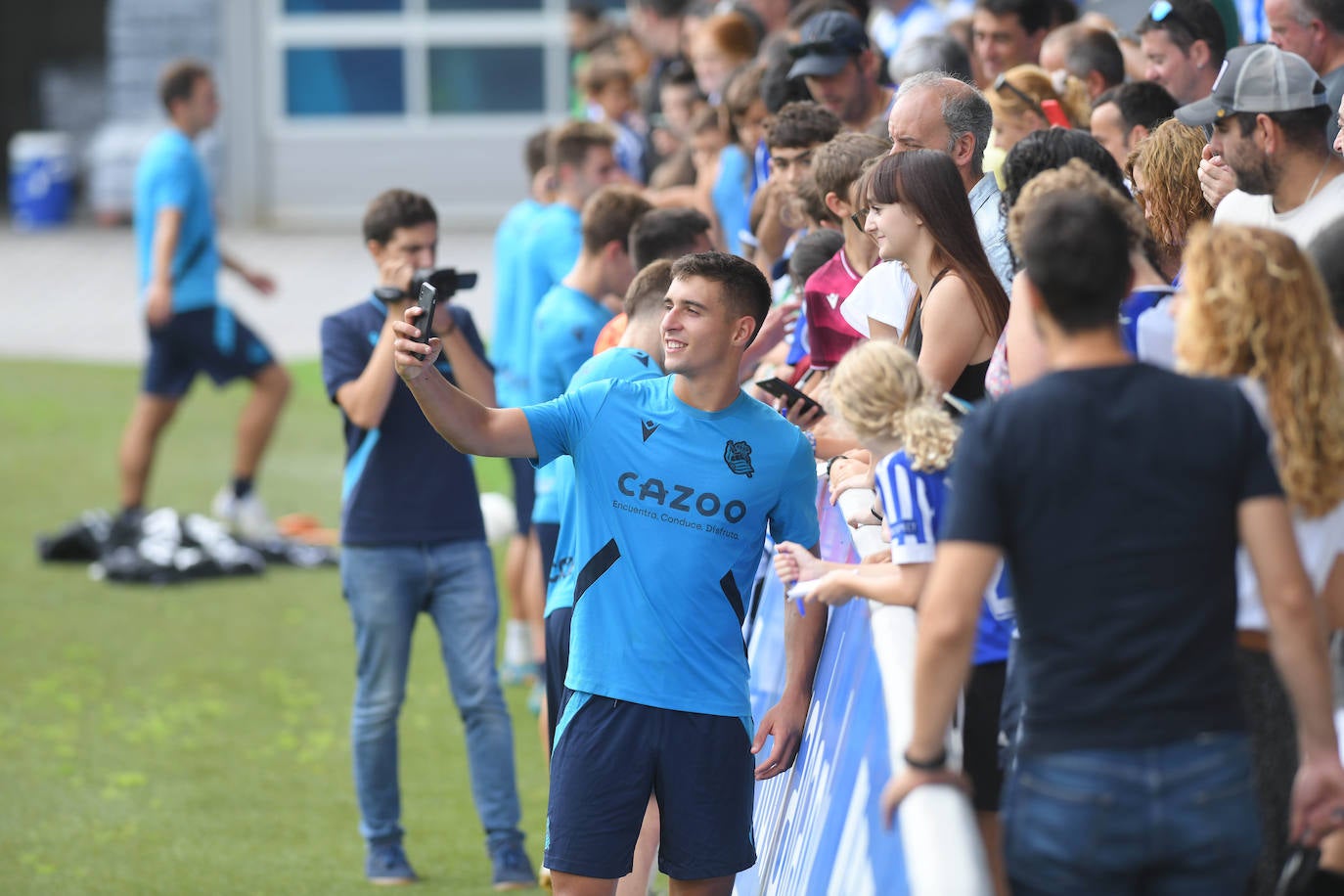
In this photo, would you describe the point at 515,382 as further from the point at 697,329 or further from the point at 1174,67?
the point at 697,329

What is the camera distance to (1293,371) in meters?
3.12

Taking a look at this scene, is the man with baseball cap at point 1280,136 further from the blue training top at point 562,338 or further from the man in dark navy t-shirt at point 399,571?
the blue training top at point 562,338

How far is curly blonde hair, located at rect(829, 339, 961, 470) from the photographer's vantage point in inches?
146

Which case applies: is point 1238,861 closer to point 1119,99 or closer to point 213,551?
point 1119,99

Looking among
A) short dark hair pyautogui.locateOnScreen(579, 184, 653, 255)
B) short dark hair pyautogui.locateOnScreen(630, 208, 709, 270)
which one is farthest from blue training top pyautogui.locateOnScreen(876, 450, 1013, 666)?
short dark hair pyautogui.locateOnScreen(579, 184, 653, 255)

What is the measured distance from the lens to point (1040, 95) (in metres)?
6.69

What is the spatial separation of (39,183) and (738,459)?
25.9 meters

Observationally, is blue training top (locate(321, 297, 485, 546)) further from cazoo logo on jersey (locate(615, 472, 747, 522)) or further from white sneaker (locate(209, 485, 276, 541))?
white sneaker (locate(209, 485, 276, 541))

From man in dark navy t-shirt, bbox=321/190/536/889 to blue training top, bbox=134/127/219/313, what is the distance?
5.42 metres

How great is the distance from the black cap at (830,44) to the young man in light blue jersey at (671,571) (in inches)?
122

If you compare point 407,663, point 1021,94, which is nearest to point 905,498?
point 407,663

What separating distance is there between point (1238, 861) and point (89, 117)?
112ft

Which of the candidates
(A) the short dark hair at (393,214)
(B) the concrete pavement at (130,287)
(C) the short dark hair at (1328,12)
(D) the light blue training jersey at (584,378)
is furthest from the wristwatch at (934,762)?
(B) the concrete pavement at (130,287)

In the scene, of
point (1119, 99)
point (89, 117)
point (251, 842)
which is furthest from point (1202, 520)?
point (89, 117)
